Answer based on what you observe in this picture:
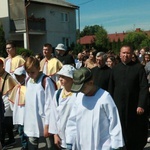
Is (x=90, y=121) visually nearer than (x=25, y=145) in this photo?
Yes

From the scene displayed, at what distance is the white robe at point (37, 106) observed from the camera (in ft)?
15.7

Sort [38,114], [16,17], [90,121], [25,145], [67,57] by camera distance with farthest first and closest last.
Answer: [16,17]
[67,57]
[25,145]
[38,114]
[90,121]

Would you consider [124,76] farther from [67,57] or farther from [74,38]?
[74,38]

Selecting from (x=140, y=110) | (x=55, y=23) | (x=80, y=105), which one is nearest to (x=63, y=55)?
(x=140, y=110)

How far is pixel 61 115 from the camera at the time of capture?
417 centimetres

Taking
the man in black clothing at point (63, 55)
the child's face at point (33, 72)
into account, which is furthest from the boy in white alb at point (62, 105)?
the man in black clothing at point (63, 55)

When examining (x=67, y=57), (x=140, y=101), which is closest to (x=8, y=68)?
(x=67, y=57)

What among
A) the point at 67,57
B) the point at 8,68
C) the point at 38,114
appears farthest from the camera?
the point at 67,57

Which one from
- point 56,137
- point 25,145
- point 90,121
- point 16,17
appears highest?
point 16,17

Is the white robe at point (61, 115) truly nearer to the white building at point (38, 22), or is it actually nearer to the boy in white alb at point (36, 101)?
the boy in white alb at point (36, 101)

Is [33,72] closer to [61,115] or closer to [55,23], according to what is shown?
[61,115]

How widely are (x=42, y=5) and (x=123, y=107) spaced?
103 feet

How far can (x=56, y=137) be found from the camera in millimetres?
4383

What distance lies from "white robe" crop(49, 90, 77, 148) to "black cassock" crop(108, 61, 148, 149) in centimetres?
148
